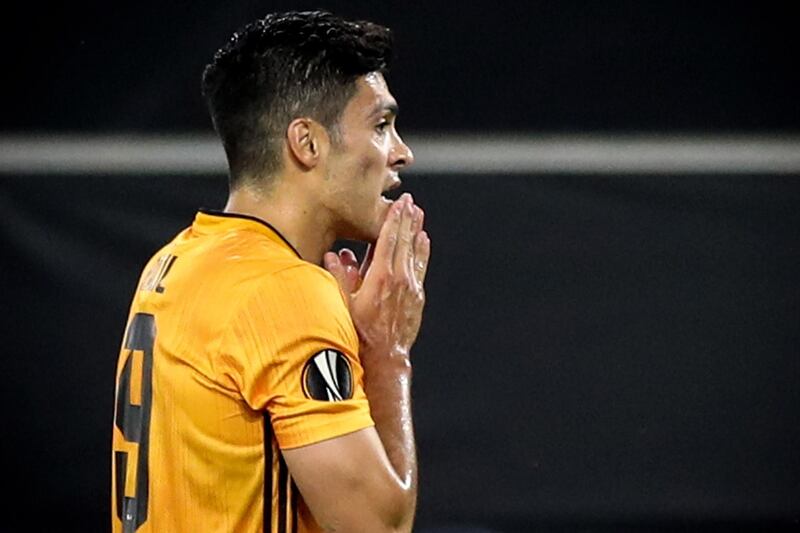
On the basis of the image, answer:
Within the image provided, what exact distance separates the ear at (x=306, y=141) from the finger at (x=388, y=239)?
13 cm

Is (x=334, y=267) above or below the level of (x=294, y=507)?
above

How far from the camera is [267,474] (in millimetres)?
1585

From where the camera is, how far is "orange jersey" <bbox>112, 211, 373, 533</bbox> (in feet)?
5.05

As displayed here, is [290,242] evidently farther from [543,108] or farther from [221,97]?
[543,108]

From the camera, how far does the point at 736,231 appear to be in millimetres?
3186

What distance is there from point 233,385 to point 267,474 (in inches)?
4.3

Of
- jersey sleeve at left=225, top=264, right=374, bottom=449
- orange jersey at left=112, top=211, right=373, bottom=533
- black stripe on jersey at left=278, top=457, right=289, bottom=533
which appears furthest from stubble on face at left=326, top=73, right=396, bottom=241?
black stripe on jersey at left=278, top=457, right=289, bottom=533

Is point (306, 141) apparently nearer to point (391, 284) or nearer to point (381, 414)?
point (391, 284)

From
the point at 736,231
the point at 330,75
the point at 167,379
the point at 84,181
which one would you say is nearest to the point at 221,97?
the point at 330,75

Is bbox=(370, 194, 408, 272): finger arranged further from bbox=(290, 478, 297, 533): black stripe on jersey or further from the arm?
bbox=(290, 478, 297, 533): black stripe on jersey

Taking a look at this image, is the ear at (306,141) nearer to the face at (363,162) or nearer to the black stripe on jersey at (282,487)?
the face at (363,162)

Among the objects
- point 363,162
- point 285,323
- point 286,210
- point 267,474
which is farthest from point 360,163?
point 267,474

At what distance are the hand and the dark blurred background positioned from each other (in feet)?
4.38

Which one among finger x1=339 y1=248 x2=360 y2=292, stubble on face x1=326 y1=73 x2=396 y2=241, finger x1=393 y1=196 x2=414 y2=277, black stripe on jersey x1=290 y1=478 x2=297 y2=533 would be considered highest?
Result: stubble on face x1=326 y1=73 x2=396 y2=241
